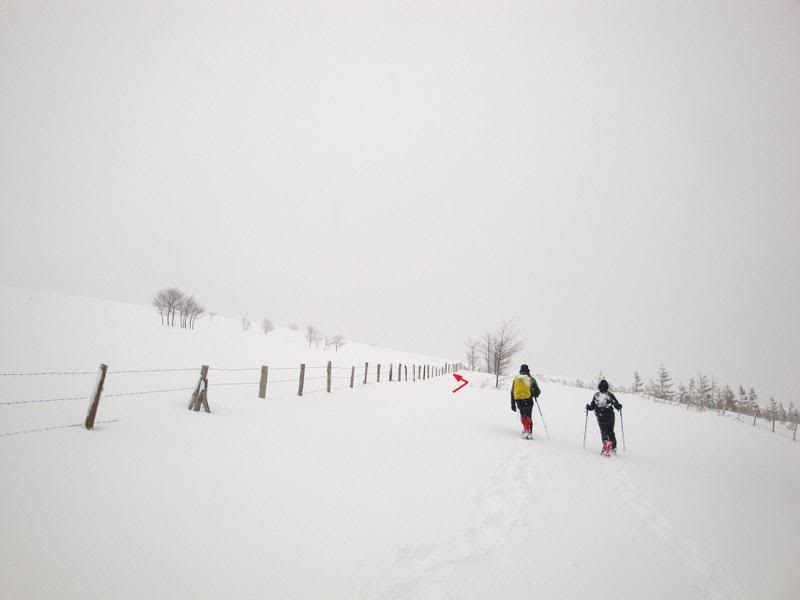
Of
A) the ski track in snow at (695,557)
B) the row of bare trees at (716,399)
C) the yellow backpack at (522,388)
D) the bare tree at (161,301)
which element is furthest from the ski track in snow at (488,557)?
the bare tree at (161,301)

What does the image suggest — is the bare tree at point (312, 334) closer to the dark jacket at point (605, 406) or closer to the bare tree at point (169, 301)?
the bare tree at point (169, 301)

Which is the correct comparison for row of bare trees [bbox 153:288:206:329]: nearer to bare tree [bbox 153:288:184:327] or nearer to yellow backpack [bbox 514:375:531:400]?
bare tree [bbox 153:288:184:327]

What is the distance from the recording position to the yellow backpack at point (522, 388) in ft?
33.7

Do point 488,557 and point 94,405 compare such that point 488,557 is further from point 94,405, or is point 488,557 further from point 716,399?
point 716,399

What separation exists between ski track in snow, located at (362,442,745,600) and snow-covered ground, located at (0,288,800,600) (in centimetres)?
2

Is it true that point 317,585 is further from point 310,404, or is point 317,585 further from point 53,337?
point 53,337

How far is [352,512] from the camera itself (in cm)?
460

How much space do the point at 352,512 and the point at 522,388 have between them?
283 inches

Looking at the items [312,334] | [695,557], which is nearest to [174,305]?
[312,334]

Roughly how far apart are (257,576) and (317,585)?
563mm

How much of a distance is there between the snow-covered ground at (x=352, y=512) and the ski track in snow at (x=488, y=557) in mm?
22

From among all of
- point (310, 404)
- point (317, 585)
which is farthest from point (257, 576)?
point (310, 404)

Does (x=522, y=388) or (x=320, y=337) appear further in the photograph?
(x=320, y=337)

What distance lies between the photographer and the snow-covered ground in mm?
3184
